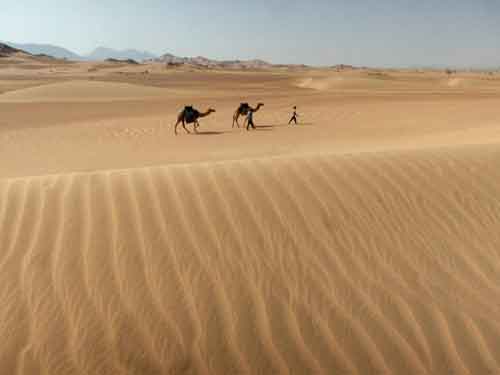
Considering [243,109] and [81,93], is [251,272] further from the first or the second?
[81,93]

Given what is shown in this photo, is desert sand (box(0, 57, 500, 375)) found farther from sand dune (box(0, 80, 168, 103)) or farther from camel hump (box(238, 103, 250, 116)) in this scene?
sand dune (box(0, 80, 168, 103))

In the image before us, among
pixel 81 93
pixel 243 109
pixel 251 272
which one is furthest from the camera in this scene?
pixel 81 93

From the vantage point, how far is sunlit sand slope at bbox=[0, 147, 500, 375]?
2664 mm

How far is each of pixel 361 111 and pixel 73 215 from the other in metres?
15.1

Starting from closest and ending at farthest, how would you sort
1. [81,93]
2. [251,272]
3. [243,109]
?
[251,272]
[243,109]
[81,93]

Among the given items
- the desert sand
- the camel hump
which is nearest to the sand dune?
the camel hump

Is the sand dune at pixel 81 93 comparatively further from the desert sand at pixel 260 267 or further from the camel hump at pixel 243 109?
the desert sand at pixel 260 267

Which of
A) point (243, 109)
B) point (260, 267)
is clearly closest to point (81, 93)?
point (243, 109)

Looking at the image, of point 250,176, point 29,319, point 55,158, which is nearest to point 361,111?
point 55,158

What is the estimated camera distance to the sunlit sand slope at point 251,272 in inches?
105

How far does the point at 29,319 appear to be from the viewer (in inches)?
111

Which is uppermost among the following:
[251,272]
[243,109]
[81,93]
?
[81,93]

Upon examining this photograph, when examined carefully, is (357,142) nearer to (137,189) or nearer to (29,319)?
(137,189)

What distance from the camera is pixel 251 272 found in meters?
3.22
